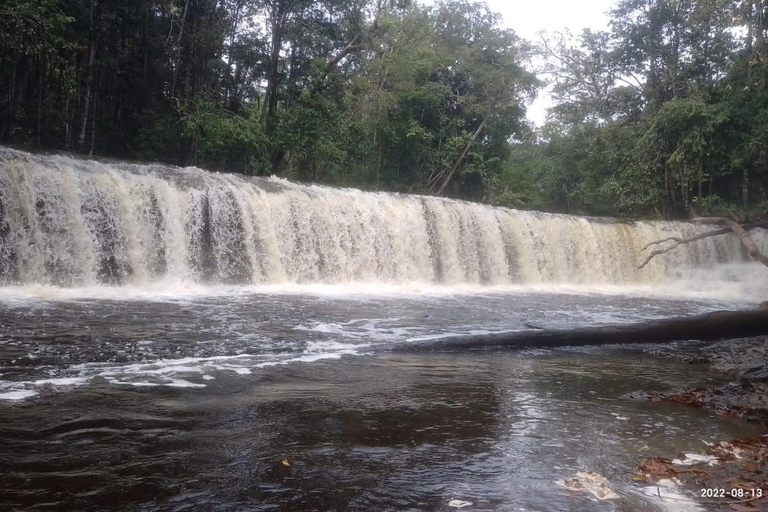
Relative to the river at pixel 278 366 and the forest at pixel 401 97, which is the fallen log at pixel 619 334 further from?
the forest at pixel 401 97

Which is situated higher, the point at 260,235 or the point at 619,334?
the point at 260,235

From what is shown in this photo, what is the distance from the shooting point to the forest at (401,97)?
1756cm

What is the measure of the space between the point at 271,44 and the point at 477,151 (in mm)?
12469

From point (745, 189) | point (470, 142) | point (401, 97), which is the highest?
point (401, 97)

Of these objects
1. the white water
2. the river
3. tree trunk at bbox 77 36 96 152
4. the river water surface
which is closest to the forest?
tree trunk at bbox 77 36 96 152

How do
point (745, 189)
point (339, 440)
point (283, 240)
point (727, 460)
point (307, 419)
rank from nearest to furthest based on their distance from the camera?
point (727, 460)
point (339, 440)
point (307, 419)
point (283, 240)
point (745, 189)

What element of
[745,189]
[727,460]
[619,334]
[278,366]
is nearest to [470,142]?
[745,189]

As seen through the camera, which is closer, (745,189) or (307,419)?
(307,419)

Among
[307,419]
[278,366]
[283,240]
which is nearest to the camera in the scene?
[307,419]

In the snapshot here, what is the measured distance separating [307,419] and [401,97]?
24297 mm

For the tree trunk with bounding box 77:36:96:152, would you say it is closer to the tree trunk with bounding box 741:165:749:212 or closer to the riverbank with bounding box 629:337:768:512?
the riverbank with bounding box 629:337:768:512

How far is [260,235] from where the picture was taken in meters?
13.1

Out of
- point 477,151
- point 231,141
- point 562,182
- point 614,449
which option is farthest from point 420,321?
point 562,182

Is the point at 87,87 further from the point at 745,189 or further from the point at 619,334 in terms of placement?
the point at 745,189
